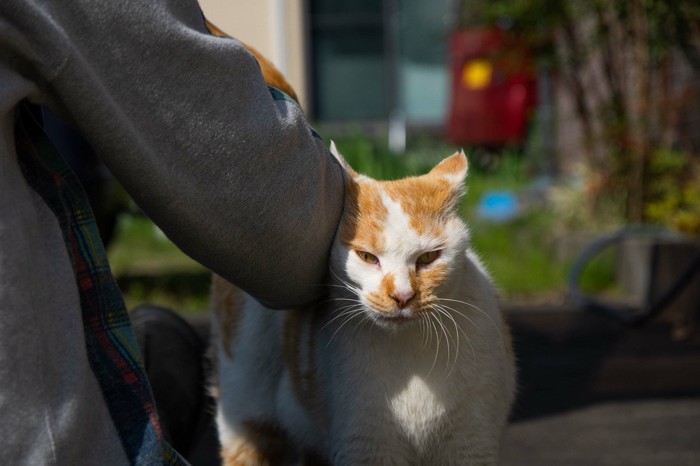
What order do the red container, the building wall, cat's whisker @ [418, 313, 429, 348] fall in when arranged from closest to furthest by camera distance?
cat's whisker @ [418, 313, 429, 348]
the building wall
the red container

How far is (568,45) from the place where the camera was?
241 inches

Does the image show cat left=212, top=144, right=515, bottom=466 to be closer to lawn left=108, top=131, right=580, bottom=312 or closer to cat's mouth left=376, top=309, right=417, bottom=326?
cat's mouth left=376, top=309, right=417, bottom=326

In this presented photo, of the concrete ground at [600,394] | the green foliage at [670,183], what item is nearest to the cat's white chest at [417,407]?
the concrete ground at [600,394]

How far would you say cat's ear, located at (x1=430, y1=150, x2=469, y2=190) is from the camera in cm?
163

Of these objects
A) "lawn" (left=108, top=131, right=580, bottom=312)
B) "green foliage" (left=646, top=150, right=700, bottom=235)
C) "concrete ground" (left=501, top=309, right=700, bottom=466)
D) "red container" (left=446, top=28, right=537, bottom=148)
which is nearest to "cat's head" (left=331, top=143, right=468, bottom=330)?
"concrete ground" (left=501, top=309, right=700, bottom=466)

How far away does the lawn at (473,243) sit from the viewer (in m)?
5.41

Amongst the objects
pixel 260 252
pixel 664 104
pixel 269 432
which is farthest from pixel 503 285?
pixel 260 252

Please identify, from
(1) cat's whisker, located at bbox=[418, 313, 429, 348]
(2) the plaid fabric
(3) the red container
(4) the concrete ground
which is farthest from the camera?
(3) the red container

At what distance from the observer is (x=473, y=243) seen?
5117mm

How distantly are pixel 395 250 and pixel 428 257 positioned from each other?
0.21ft

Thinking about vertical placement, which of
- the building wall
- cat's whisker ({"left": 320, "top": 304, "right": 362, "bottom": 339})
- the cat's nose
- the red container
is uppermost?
the cat's nose

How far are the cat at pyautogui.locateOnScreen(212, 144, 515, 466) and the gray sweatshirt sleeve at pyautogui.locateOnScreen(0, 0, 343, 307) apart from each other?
136mm

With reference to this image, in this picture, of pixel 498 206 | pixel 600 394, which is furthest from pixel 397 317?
pixel 498 206

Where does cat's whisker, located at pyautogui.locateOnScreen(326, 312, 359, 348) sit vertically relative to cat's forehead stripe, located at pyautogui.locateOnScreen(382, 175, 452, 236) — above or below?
below
